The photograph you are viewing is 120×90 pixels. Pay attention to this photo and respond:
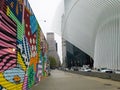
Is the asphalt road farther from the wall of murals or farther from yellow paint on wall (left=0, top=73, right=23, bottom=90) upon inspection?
yellow paint on wall (left=0, top=73, right=23, bottom=90)

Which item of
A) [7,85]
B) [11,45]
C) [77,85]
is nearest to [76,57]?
[77,85]

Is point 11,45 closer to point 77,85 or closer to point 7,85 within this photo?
point 7,85

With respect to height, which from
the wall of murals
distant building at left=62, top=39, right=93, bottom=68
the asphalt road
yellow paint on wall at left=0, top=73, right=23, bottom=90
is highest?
distant building at left=62, top=39, right=93, bottom=68

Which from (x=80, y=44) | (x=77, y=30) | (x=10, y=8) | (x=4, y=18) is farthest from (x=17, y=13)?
(x=80, y=44)

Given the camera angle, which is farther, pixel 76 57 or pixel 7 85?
pixel 76 57

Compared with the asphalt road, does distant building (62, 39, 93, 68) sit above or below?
above

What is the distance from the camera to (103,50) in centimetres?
7656

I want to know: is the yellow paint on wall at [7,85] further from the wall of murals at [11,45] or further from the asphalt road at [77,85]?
the asphalt road at [77,85]

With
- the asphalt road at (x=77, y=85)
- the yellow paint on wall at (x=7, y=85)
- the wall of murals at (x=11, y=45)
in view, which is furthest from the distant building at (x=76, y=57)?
the yellow paint on wall at (x=7, y=85)

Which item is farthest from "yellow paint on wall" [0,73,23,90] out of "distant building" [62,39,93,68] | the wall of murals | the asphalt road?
"distant building" [62,39,93,68]

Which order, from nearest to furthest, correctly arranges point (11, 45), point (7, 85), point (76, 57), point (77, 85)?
point (7, 85) → point (11, 45) → point (77, 85) → point (76, 57)

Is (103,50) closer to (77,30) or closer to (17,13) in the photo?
(77,30)

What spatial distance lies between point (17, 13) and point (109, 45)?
58.2 m

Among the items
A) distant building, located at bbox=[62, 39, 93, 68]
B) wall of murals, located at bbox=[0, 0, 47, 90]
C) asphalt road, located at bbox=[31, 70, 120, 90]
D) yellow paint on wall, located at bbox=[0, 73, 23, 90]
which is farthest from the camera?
distant building, located at bbox=[62, 39, 93, 68]
